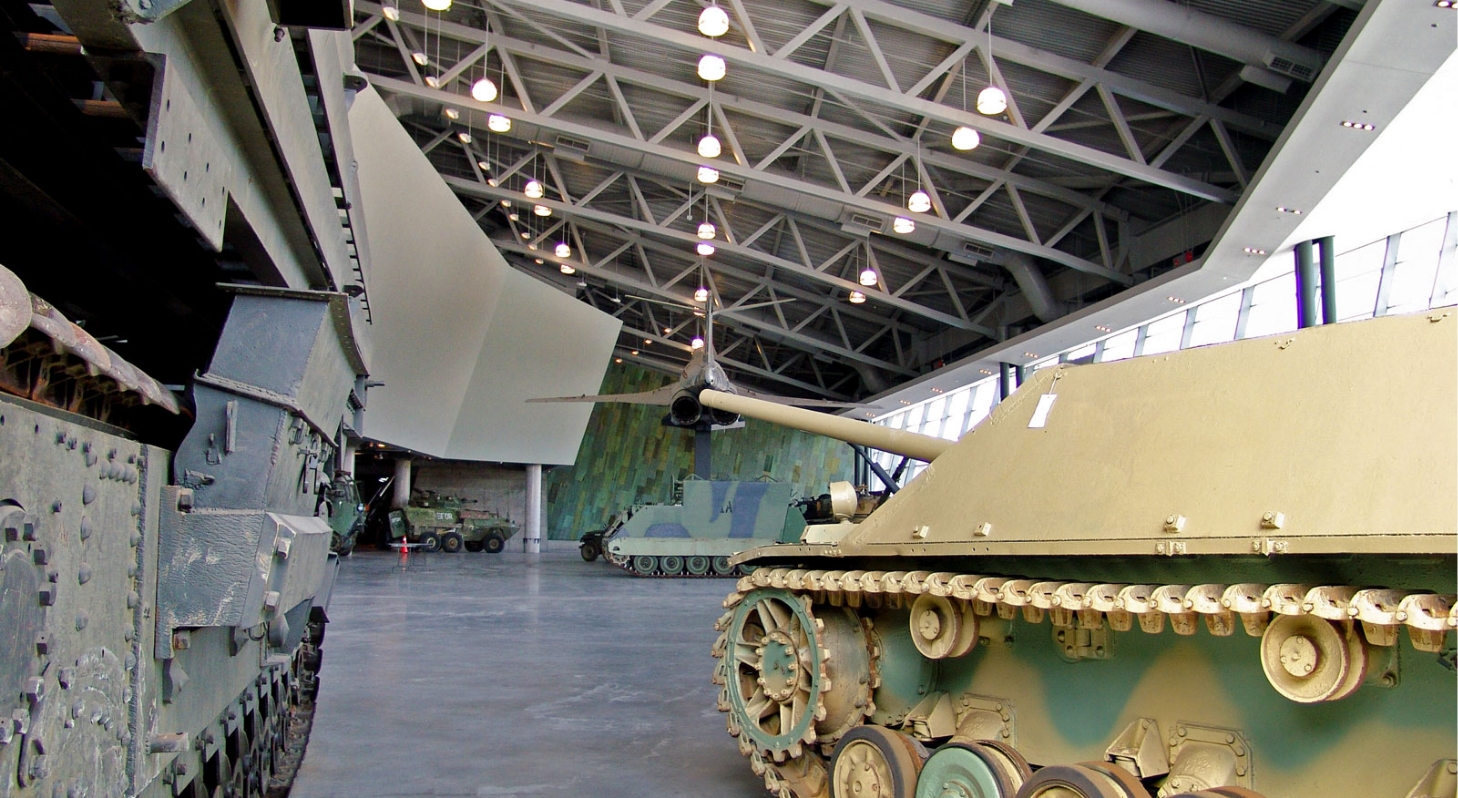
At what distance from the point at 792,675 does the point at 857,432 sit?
209cm

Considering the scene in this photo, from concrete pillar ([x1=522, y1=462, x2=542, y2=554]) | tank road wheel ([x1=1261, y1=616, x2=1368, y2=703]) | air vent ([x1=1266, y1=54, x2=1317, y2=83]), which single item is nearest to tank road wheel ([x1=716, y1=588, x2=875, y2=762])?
tank road wheel ([x1=1261, y1=616, x2=1368, y2=703])

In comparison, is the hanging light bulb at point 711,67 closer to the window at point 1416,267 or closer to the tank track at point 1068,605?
the window at point 1416,267

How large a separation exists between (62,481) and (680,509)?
22228 mm

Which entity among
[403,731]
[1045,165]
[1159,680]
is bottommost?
[403,731]

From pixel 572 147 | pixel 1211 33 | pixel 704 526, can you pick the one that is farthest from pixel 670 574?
pixel 1211 33

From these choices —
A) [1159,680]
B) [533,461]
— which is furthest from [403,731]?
[533,461]

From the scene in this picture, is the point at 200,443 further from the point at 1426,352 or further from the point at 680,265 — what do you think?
the point at 680,265

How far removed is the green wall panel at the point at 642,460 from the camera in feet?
140

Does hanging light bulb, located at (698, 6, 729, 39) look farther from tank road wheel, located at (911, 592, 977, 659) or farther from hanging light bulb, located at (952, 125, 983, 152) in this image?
tank road wheel, located at (911, 592, 977, 659)

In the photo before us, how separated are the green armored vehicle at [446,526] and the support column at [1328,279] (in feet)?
87.2

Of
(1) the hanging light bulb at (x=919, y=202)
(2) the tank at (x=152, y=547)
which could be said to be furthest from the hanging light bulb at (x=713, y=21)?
(2) the tank at (x=152, y=547)

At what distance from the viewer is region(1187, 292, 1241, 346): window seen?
750 inches

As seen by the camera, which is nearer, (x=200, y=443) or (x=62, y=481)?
(x=62, y=481)

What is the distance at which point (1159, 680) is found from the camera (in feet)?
13.8
